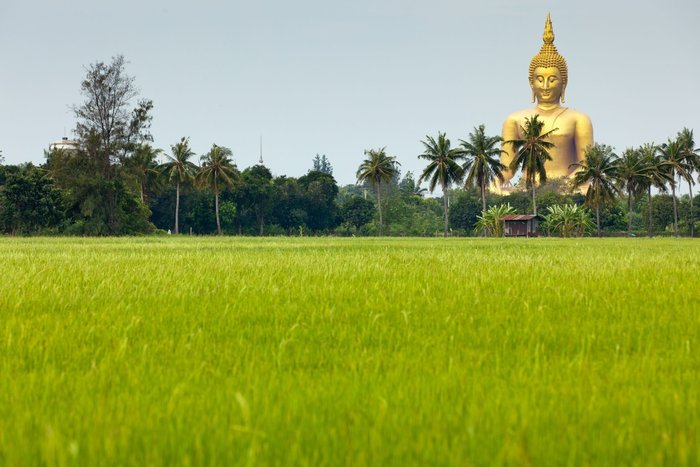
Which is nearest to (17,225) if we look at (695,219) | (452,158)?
(452,158)

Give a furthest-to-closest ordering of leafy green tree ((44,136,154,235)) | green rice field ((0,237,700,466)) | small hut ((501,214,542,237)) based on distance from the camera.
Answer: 1. small hut ((501,214,542,237))
2. leafy green tree ((44,136,154,235))
3. green rice field ((0,237,700,466))

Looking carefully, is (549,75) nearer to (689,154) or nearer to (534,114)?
(534,114)

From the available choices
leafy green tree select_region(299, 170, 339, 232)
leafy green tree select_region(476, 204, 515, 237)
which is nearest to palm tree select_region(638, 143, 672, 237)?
leafy green tree select_region(476, 204, 515, 237)

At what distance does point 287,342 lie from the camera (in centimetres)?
397

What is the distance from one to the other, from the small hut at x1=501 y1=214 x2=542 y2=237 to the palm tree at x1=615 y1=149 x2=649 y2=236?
1118 centimetres

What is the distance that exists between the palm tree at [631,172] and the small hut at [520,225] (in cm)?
1118

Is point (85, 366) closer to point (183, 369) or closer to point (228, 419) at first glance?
point (183, 369)

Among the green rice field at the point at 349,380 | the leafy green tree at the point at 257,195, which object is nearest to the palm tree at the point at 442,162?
the leafy green tree at the point at 257,195

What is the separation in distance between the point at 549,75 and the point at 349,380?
119 m

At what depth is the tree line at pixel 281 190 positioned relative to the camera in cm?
5494

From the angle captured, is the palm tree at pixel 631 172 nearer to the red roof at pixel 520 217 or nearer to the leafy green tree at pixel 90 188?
the red roof at pixel 520 217

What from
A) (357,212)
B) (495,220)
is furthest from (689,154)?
(357,212)

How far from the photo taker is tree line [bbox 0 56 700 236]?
54.9 m

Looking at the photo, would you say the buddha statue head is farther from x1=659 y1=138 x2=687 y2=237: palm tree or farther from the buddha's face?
x1=659 y1=138 x2=687 y2=237: palm tree
